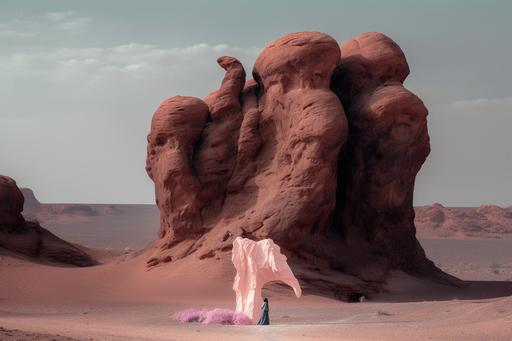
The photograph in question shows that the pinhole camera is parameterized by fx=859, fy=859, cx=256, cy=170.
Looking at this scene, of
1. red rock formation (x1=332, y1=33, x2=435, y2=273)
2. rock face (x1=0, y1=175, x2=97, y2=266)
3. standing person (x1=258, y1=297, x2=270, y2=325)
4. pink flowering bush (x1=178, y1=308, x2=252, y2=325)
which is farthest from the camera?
rock face (x1=0, y1=175, x2=97, y2=266)

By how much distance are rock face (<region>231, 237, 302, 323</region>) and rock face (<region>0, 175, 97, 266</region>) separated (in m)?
15.8

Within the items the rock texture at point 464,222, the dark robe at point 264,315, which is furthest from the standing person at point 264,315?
the rock texture at point 464,222

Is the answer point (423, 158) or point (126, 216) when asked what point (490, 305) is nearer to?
point (423, 158)

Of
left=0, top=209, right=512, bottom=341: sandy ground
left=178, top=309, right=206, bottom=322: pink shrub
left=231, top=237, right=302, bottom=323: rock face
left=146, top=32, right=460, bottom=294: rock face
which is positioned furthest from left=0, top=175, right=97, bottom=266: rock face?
left=231, top=237, right=302, bottom=323: rock face

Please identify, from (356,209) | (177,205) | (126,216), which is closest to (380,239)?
(356,209)

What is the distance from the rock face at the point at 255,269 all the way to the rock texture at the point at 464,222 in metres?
65.0

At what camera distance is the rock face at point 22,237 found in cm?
3422

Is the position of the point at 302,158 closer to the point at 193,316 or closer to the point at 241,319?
the point at 193,316

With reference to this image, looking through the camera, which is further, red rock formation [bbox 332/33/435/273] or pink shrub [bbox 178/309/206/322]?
red rock formation [bbox 332/33/435/273]

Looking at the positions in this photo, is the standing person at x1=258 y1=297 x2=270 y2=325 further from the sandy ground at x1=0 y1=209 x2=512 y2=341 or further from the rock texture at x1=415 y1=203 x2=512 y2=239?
the rock texture at x1=415 y1=203 x2=512 y2=239

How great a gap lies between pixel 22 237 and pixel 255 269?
17.7 meters

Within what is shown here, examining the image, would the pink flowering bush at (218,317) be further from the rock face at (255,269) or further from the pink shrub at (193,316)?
the rock face at (255,269)

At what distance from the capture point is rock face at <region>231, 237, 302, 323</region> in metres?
19.6

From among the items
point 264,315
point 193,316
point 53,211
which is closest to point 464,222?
point 53,211
